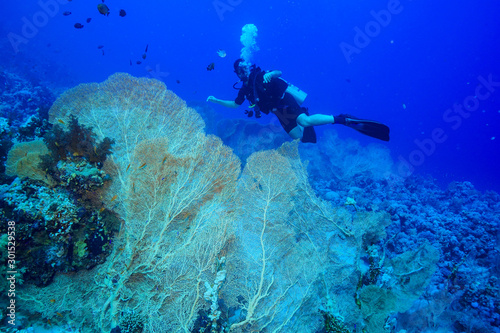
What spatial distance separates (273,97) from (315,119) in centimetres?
157

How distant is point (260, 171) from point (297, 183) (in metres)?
0.89

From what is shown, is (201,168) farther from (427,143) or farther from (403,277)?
(427,143)

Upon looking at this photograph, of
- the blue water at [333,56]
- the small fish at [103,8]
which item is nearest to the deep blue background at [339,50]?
the blue water at [333,56]

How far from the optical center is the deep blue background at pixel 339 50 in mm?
78750

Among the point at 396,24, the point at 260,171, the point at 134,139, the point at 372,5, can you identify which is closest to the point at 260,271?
the point at 260,171

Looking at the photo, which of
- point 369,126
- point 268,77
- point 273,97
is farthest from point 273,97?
point 369,126

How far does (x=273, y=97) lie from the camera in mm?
6656

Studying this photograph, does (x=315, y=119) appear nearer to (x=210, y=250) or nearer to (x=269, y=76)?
(x=269, y=76)

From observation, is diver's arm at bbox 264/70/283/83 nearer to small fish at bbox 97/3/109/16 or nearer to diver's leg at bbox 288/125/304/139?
diver's leg at bbox 288/125/304/139

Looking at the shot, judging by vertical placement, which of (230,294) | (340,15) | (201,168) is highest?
(340,15)

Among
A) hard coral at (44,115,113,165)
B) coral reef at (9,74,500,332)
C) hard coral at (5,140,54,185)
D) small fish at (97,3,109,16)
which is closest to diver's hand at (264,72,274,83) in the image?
coral reef at (9,74,500,332)

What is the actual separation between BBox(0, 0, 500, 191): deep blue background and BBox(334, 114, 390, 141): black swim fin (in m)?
70.9

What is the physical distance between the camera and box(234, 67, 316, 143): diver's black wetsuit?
6.49 meters

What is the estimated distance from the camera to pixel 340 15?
3561 inches
